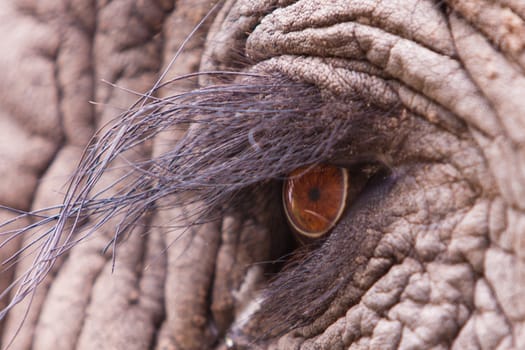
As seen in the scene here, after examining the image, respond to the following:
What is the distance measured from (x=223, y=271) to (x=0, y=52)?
74 centimetres

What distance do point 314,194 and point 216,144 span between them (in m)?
0.22

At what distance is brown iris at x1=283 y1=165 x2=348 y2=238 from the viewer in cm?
121

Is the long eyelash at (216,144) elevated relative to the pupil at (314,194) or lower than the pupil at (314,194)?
elevated

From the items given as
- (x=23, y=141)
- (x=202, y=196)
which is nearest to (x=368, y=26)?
(x=202, y=196)

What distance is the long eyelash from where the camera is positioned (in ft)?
3.76

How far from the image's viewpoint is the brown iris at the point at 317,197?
1208 millimetres

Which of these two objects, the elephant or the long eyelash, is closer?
the elephant

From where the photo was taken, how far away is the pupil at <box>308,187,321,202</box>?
1.23 meters

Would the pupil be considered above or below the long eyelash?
below

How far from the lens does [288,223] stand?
1.35m

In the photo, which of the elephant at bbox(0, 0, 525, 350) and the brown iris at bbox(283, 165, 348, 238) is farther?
the brown iris at bbox(283, 165, 348, 238)

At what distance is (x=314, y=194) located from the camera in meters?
1.23

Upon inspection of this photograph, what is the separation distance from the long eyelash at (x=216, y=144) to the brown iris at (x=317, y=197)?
0.06 metres

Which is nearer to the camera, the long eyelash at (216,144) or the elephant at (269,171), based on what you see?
the elephant at (269,171)
